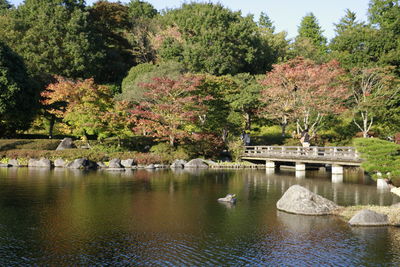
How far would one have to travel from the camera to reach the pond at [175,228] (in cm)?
1210

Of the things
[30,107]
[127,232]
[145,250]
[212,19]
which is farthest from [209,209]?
[212,19]

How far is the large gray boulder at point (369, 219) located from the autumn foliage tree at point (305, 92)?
2309 centimetres

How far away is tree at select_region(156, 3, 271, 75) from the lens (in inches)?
2074

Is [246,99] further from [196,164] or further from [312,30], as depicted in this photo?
[312,30]

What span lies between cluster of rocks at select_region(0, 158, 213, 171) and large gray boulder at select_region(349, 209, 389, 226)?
22.9 metres

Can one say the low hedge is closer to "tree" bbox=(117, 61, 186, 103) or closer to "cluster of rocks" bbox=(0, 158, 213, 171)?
"cluster of rocks" bbox=(0, 158, 213, 171)

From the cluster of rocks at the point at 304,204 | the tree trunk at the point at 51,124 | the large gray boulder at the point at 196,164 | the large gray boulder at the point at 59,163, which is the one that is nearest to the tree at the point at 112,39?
the tree trunk at the point at 51,124

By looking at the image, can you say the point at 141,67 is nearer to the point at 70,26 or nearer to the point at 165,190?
the point at 70,26

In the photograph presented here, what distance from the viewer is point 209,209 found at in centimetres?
1862

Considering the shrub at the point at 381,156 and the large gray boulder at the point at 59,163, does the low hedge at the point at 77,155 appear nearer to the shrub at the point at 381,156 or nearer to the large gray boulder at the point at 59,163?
the large gray boulder at the point at 59,163

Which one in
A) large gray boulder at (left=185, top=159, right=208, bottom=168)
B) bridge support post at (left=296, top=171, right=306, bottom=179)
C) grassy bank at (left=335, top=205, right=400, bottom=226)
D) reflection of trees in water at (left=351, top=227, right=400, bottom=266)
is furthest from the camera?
large gray boulder at (left=185, top=159, right=208, bottom=168)

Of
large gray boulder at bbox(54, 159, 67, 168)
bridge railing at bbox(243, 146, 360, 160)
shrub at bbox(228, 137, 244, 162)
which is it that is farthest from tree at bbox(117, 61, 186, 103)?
bridge railing at bbox(243, 146, 360, 160)

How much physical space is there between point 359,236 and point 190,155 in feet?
87.9

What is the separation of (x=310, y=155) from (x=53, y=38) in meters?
35.7
